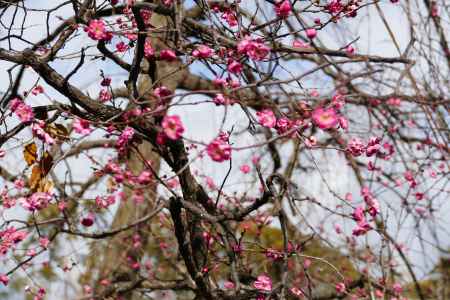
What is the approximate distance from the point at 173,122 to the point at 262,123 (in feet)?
1.76

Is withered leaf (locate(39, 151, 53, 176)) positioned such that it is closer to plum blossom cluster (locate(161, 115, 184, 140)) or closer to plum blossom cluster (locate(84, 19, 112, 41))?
plum blossom cluster (locate(84, 19, 112, 41))

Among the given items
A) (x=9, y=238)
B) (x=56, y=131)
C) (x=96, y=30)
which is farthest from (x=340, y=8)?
(x=9, y=238)

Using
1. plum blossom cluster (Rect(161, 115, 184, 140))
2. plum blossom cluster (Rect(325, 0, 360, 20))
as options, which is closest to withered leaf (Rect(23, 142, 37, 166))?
plum blossom cluster (Rect(161, 115, 184, 140))

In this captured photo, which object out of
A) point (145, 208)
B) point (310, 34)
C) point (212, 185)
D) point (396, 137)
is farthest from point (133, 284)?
point (396, 137)

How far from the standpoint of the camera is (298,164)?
5.77 meters

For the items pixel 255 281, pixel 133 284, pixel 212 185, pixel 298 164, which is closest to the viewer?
pixel 255 281

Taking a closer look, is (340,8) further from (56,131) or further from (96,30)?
(56,131)

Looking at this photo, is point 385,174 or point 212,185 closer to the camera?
point 212,185

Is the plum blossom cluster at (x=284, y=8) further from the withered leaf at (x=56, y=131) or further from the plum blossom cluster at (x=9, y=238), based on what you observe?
the plum blossom cluster at (x=9, y=238)

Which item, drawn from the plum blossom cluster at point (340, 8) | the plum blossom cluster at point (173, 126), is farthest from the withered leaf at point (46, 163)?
the plum blossom cluster at point (340, 8)

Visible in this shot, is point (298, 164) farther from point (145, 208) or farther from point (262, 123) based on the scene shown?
point (262, 123)

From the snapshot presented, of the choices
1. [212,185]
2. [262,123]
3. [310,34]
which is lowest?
[262,123]

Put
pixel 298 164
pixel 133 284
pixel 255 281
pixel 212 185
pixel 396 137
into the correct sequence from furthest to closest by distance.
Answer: pixel 298 164 → pixel 396 137 → pixel 212 185 → pixel 133 284 → pixel 255 281

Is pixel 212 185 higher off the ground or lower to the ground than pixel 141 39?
higher
